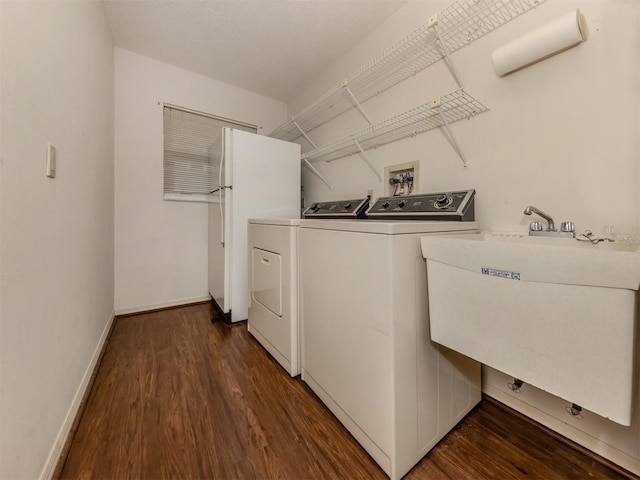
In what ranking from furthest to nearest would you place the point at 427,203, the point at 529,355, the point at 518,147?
the point at 427,203 < the point at 518,147 < the point at 529,355

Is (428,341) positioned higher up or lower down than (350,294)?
lower down

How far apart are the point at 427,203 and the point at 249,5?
6.53ft

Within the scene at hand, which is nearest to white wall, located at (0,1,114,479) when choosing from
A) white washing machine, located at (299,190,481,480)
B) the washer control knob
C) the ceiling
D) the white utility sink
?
the ceiling

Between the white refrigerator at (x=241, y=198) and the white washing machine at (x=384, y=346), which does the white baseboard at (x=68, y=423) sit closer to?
the white refrigerator at (x=241, y=198)

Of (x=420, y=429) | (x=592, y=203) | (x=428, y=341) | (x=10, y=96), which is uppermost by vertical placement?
(x=10, y=96)

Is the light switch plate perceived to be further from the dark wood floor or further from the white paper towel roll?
the white paper towel roll

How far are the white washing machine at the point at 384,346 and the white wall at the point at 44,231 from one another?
1.08 metres

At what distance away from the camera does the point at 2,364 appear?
0.71 meters

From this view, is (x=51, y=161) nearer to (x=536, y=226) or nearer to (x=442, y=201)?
(x=442, y=201)

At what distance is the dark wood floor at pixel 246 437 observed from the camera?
1007 millimetres

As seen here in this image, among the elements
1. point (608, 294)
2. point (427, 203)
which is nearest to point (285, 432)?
point (608, 294)

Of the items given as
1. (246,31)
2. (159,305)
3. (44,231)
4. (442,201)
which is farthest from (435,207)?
(159,305)

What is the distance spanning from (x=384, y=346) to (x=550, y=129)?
1.29 m

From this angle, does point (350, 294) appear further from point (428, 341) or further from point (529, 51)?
point (529, 51)
